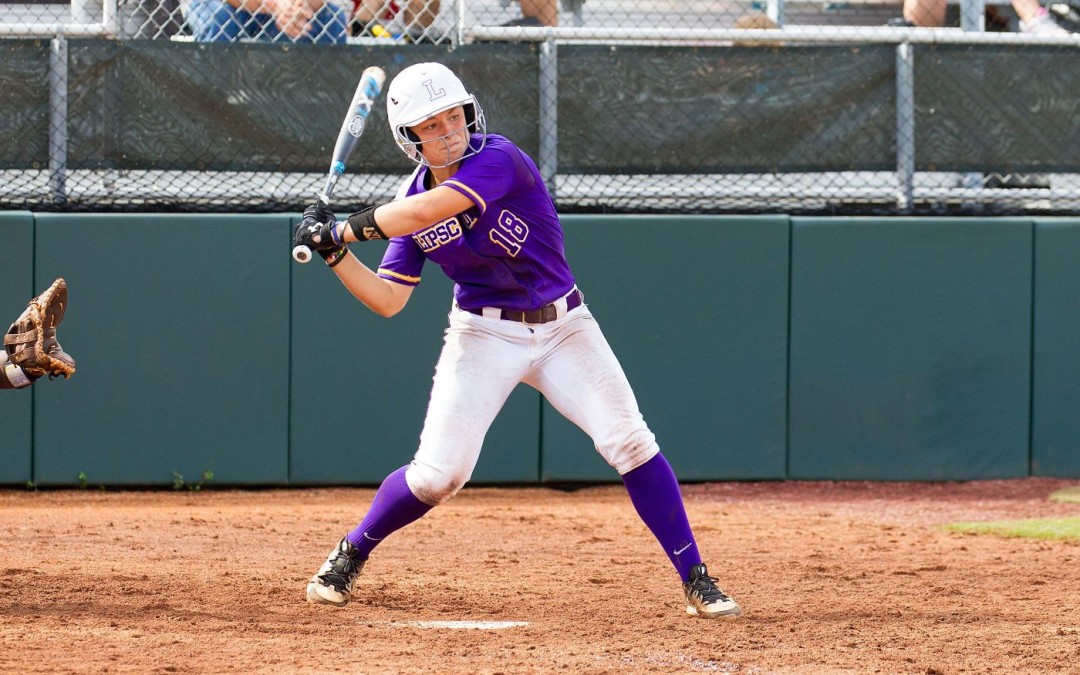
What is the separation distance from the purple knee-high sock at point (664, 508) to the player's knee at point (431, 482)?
54 centimetres

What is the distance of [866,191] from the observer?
735 cm

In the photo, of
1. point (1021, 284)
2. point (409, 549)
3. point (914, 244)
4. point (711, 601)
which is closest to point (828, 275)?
point (914, 244)

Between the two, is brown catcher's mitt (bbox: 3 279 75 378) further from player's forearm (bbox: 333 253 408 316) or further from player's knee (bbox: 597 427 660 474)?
player's knee (bbox: 597 427 660 474)

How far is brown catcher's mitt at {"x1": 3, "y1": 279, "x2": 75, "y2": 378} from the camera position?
4.21 metres

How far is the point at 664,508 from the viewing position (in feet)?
13.5

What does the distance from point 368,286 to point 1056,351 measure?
15.1 ft

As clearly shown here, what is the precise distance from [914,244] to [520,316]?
3715 millimetres

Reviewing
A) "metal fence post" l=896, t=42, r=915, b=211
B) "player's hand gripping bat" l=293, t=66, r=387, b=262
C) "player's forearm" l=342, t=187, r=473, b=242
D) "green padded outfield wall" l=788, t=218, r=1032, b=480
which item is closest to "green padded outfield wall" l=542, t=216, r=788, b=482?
"green padded outfield wall" l=788, t=218, r=1032, b=480

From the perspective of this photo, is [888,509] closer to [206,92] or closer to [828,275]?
[828,275]

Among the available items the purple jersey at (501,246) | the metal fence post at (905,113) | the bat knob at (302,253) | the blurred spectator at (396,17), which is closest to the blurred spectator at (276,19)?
the blurred spectator at (396,17)

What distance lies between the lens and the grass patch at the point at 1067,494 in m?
6.89

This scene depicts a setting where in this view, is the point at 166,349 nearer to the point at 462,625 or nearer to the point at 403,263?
the point at 403,263

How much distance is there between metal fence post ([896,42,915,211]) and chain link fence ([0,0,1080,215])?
1cm

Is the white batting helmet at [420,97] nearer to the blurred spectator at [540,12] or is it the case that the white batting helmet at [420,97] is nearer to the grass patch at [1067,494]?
the blurred spectator at [540,12]
